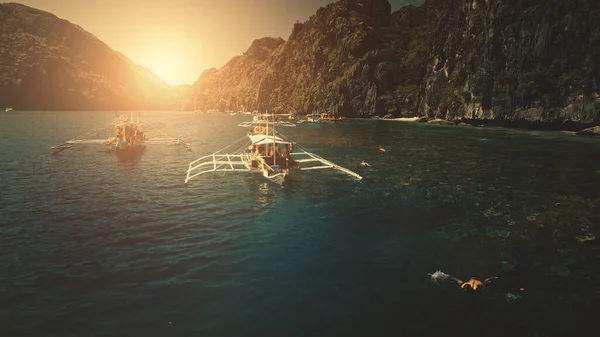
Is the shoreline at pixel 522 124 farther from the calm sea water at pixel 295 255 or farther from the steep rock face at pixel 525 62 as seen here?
the calm sea water at pixel 295 255

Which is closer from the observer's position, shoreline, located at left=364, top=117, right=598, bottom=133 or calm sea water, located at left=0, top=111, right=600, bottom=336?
calm sea water, located at left=0, top=111, right=600, bottom=336

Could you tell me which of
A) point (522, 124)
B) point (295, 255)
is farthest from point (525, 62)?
point (295, 255)

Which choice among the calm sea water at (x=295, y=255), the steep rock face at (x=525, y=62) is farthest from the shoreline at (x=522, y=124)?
the calm sea water at (x=295, y=255)

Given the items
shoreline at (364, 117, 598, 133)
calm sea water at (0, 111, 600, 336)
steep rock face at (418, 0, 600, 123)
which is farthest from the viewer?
shoreline at (364, 117, 598, 133)

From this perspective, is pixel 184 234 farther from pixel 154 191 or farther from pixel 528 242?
pixel 528 242

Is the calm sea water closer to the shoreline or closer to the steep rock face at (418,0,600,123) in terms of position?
the shoreline

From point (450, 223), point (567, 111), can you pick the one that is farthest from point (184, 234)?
point (567, 111)

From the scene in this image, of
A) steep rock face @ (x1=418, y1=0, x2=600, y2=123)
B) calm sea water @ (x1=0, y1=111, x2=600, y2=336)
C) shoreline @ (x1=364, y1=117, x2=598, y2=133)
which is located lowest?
calm sea water @ (x1=0, y1=111, x2=600, y2=336)

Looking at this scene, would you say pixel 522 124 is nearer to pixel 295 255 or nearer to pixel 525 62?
pixel 525 62

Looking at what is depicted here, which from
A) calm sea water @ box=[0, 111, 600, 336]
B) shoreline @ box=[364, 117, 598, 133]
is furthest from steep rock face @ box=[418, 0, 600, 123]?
calm sea water @ box=[0, 111, 600, 336]
